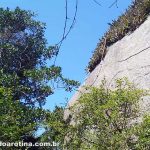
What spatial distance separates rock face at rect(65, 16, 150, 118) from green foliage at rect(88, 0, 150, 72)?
11.7 inches

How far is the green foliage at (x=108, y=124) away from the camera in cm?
858

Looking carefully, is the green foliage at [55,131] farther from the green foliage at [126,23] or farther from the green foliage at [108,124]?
the green foliage at [126,23]

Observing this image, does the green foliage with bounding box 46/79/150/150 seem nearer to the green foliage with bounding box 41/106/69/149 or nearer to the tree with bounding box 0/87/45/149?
the green foliage with bounding box 41/106/69/149

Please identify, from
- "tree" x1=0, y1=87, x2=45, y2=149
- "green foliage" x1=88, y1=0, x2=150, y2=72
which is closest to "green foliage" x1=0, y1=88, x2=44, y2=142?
→ "tree" x1=0, y1=87, x2=45, y2=149

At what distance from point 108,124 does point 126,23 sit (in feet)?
20.9

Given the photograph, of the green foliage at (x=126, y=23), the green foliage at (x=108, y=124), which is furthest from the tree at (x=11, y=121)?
the green foliage at (x=126, y=23)

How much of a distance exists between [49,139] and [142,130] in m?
4.41

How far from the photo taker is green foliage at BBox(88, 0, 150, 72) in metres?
13.9

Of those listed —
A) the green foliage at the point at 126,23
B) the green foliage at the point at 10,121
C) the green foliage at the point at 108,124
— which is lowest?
the green foliage at the point at 108,124

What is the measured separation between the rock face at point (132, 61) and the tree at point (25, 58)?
3761 mm

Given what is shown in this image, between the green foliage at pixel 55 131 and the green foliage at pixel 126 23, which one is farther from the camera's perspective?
the green foliage at pixel 126 23

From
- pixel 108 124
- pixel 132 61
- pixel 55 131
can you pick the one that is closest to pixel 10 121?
pixel 55 131

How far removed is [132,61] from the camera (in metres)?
12.3

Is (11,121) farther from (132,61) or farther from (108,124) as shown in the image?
(132,61)
